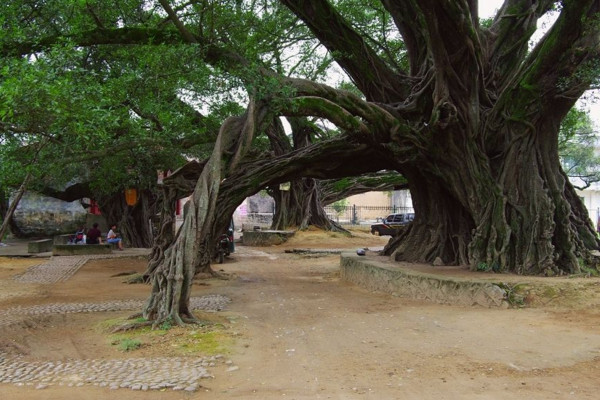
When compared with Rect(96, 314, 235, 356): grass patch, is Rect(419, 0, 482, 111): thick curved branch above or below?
above

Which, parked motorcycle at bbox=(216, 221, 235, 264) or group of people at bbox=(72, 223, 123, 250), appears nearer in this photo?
parked motorcycle at bbox=(216, 221, 235, 264)

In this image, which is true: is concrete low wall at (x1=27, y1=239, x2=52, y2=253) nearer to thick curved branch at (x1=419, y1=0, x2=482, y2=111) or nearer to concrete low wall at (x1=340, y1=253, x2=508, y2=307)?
concrete low wall at (x1=340, y1=253, x2=508, y2=307)

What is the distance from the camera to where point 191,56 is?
33.3ft

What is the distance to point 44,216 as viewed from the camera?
977 inches

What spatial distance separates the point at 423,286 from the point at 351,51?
565 cm

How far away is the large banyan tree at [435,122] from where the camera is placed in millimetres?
Result: 8641

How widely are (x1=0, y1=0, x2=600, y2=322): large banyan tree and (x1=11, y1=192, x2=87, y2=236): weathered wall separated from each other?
15.5 meters

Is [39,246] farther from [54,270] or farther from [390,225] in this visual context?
[390,225]

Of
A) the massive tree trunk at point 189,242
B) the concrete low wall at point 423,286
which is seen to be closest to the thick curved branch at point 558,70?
the concrete low wall at point 423,286

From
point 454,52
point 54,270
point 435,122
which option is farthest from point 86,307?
point 454,52

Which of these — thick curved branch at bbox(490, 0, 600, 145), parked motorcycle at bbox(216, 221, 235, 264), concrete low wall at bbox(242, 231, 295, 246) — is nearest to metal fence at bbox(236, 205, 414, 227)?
concrete low wall at bbox(242, 231, 295, 246)

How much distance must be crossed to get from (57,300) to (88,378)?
5.43m

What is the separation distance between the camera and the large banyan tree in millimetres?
8641

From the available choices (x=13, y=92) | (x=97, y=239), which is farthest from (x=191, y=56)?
(x=97, y=239)
